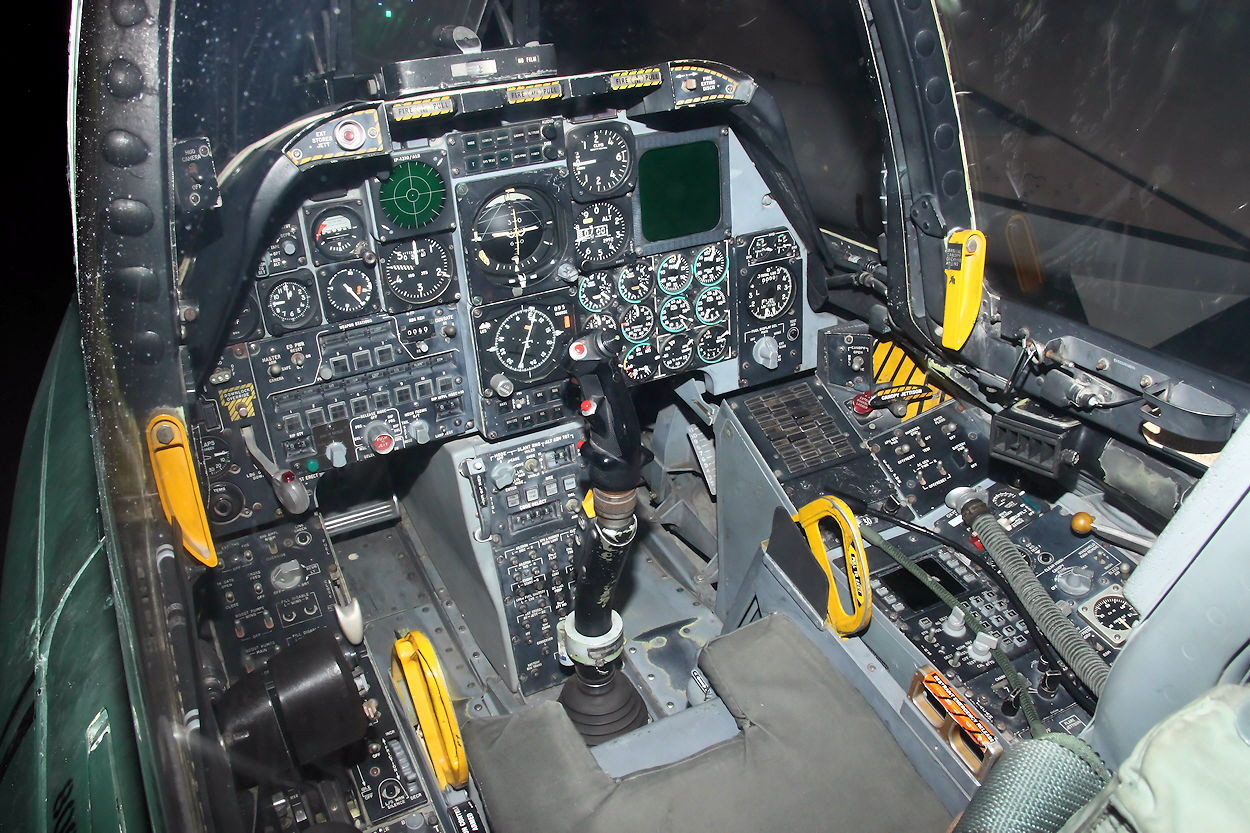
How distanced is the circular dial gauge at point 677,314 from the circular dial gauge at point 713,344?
9cm

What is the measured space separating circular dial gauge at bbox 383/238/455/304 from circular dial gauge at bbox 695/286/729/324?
1011 mm

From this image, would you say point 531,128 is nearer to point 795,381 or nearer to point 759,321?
point 759,321

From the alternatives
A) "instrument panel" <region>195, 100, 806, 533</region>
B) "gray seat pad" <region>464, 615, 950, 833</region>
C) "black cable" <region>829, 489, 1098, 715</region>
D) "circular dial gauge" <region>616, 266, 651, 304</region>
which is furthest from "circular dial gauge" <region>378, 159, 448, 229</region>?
"black cable" <region>829, 489, 1098, 715</region>

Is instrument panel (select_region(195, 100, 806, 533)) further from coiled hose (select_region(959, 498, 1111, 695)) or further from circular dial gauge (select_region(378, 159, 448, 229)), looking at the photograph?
coiled hose (select_region(959, 498, 1111, 695))

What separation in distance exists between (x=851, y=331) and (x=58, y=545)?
2892 mm

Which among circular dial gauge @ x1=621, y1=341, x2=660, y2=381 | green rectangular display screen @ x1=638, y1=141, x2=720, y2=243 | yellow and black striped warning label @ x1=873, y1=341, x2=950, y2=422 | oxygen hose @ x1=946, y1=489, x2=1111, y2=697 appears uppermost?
green rectangular display screen @ x1=638, y1=141, x2=720, y2=243

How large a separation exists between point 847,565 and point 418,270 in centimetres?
172

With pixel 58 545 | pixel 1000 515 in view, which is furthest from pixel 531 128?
pixel 1000 515

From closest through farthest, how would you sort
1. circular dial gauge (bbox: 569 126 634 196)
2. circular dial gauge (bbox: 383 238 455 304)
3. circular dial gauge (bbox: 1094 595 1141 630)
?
circular dial gauge (bbox: 1094 595 1141 630), circular dial gauge (bbox: 383 238 455 304), circular dial gauge (bbox: 569 126 634 196)

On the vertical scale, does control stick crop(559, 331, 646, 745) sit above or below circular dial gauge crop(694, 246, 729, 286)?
below

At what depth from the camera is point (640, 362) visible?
3455 millimetres

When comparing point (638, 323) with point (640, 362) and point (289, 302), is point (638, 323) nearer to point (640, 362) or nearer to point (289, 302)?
point (640, 362)

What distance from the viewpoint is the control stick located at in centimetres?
265

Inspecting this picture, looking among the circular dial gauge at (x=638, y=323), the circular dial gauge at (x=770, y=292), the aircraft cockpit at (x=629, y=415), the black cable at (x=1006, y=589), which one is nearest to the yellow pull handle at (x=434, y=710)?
the aircraft cockpit at (x=629, y=415)
